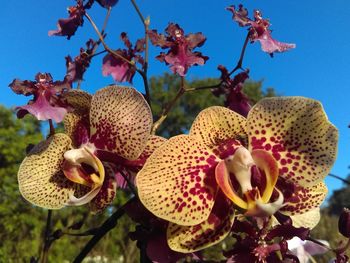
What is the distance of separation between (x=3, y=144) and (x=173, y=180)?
9.44 m

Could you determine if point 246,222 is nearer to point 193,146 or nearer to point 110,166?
point 193,146

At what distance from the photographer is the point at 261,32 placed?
109 cm

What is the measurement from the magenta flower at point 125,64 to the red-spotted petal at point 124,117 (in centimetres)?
37

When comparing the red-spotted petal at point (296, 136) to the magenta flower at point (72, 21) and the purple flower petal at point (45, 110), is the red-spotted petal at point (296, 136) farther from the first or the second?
the magenta flower at point (72, 21)

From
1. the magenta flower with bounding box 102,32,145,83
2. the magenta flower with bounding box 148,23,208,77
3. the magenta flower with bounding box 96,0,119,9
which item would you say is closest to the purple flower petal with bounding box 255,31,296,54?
the magenta flower with bounding box 148,23,208,77

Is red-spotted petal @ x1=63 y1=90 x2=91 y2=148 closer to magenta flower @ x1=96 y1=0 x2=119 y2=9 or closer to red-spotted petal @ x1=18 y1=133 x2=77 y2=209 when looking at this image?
red-spotted petal @ x1=18 y1=133 x2=77 y2=209

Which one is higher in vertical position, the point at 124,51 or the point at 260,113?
the point at 124,51

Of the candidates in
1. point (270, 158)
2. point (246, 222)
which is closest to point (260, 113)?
point (270, 158)

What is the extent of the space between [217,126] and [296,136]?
0.46 ft

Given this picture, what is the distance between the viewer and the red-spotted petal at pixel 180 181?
729 millimetres

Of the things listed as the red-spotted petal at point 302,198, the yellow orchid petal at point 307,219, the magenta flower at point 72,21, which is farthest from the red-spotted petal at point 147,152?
the magenta flower at point 72,21

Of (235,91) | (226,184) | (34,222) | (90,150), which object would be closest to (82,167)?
(90,150)

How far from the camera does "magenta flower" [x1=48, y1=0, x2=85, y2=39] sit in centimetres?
119

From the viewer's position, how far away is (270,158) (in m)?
0.76
